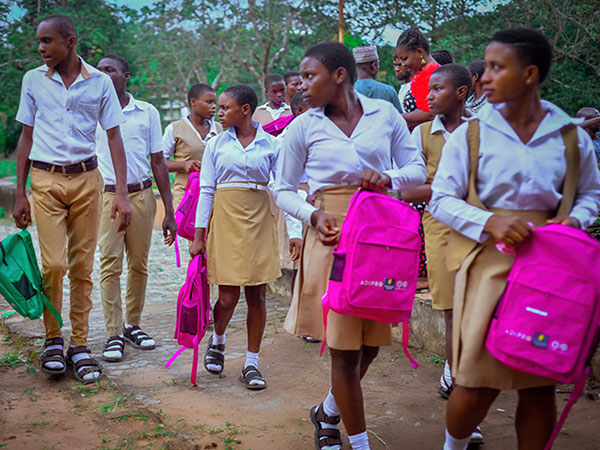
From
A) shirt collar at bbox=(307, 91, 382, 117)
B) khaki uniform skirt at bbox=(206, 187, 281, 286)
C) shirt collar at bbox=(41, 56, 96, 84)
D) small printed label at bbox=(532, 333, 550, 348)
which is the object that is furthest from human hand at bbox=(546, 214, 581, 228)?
shirt collar at bbox=(41, 56, 96, 84)

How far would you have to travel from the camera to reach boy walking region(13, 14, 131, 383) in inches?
188

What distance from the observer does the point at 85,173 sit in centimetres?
488

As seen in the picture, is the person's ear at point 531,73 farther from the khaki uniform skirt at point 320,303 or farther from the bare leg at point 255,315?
the bare leg at point 255,315

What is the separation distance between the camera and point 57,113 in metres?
4.78

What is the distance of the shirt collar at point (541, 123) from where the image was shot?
8.91 feet

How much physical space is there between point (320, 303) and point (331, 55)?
1.24 meters

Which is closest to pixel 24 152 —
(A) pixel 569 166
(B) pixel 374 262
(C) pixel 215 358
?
(C) pixel 215 358

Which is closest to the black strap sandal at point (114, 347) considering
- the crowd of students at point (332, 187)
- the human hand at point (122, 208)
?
the crowd of students at point (332, 187)

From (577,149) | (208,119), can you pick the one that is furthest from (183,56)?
(577,149)

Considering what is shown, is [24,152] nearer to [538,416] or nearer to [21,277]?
[21,277]

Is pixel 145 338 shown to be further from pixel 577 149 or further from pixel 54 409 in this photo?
pixel 577 149

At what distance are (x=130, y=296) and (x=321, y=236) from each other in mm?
3298

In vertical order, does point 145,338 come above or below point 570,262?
below

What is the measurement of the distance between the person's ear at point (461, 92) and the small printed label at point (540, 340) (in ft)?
7.04
